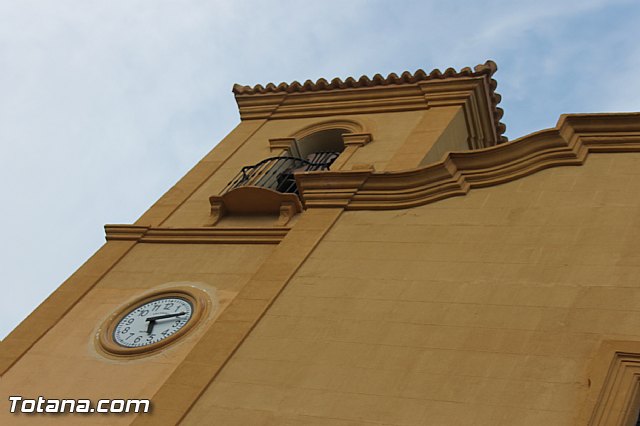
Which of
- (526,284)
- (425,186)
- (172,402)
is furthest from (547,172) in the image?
(172,402)

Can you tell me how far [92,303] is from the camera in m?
14.5

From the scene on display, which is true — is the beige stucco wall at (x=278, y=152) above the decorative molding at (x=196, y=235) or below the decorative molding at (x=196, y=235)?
above

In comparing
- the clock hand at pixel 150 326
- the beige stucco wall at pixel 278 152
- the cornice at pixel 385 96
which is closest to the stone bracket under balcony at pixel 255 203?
the beige stucco wall at pixel 278 152

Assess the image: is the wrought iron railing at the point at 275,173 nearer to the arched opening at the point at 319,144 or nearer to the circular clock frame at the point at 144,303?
the arched opening at the point at 319,144

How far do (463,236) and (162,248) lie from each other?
5068 millimetres

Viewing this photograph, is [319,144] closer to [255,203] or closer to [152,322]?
[255,203]

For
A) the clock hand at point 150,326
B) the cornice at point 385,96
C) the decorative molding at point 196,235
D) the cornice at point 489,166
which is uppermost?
the cornice at point 385,96

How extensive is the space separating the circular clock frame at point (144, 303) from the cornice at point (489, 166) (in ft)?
6.45

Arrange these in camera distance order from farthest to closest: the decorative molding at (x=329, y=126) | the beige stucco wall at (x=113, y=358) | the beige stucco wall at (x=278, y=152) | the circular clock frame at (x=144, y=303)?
the decorative molding at (x=329, y=126)
the beige stucco wall at (x=278, y=152)
the circular clock frame at (x=144, y=303)
the beige stucco wall at (x=113, y=358)

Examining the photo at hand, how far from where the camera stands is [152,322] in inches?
535

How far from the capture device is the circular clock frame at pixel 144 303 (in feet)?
42.6

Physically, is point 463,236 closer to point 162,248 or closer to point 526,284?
point 526,284

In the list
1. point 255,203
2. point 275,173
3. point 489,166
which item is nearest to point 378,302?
point 489,166

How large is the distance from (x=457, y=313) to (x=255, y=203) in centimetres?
607
